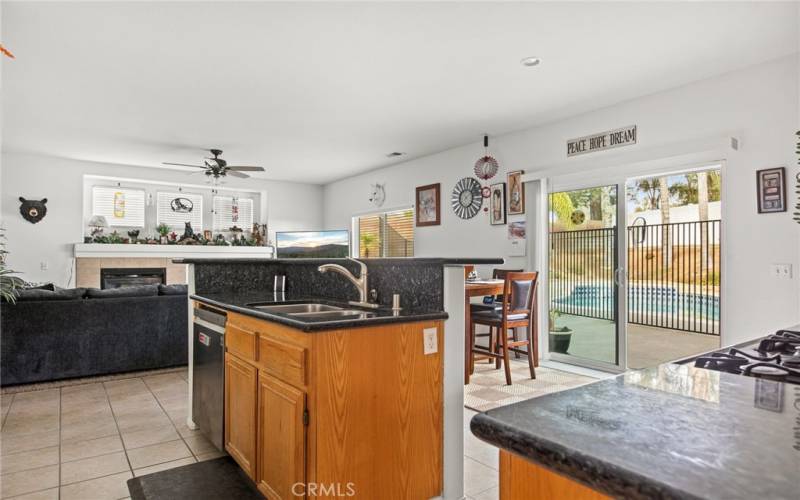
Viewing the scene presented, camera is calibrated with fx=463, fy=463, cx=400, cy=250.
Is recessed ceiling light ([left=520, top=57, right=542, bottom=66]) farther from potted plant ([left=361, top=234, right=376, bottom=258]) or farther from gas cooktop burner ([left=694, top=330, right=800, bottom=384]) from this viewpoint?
potted plant ([left=361, top=234, right=376, bottom=258])

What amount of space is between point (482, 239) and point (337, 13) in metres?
3.57

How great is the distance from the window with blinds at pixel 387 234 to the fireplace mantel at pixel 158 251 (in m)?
1.85

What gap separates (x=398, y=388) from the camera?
1920 mm

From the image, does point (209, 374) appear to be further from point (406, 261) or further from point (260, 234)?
point (260, 234)

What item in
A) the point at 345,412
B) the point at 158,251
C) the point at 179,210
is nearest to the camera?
the point at 345,412

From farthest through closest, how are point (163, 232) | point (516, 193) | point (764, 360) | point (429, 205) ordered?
point (163, 232), point (429, 205), point (516, 193), point (764, 360)

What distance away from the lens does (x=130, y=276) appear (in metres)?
7.33

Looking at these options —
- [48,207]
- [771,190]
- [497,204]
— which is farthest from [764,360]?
[48,207]

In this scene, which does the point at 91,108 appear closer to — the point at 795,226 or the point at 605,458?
the point at 605,458

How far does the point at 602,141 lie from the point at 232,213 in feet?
21.7

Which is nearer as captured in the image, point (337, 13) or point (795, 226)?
point (337, 13)

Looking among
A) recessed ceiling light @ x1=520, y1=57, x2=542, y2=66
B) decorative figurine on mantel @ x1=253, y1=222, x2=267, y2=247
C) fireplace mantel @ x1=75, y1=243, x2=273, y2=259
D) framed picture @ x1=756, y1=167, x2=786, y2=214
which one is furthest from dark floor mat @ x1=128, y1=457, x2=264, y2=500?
decorative figurine on mantel @ x1=253, y1=222, x2=267, y2=247

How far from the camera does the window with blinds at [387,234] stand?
7168 millimetres

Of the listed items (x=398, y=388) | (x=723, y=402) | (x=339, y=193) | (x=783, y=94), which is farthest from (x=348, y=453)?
(x=339, y=193)
